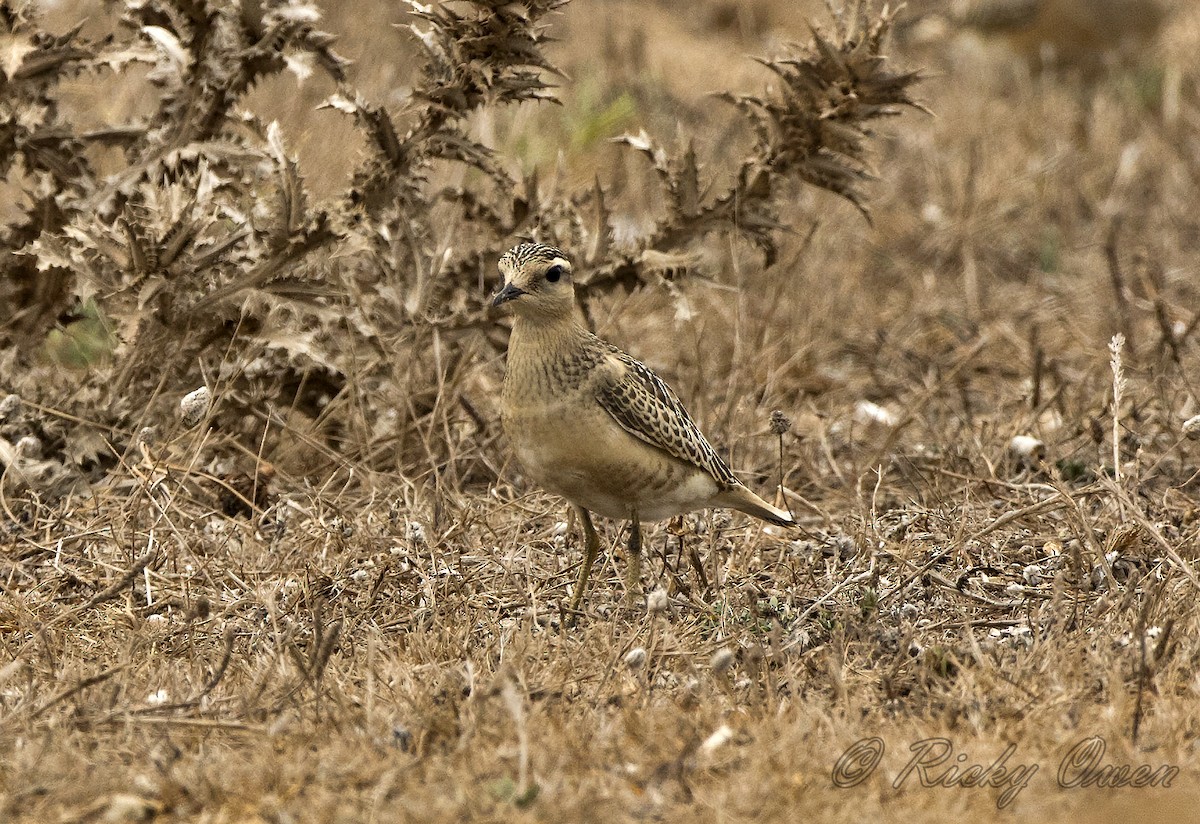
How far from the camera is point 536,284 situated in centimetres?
451

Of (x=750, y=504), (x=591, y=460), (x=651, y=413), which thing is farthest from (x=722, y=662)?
(x=750, y=504)

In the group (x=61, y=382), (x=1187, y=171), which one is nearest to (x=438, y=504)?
(x=61, y=382)

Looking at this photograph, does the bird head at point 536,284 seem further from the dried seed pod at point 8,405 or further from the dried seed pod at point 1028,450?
the dried seed pod at point 1028,450

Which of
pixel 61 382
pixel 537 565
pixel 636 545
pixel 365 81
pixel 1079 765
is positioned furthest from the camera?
pixel 365 81

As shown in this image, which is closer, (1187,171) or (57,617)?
(57,617)

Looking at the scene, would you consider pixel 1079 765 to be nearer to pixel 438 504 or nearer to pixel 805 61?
pixel 438 504

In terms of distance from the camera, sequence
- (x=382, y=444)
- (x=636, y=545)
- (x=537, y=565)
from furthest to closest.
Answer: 1. (x=382, y=444)
2. (x=537, y=565)
3. (x=636, y=545)

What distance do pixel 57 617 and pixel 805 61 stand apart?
10.8ft

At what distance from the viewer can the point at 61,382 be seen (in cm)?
643

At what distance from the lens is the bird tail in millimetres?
5008

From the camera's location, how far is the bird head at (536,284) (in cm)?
448

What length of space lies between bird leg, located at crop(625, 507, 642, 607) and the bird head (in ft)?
2.45

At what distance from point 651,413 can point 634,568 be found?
22.1 inches

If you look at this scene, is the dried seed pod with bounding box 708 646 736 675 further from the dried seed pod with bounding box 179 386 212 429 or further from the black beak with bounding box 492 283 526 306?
the dried seed pod with bounding box 179 386 212 429
